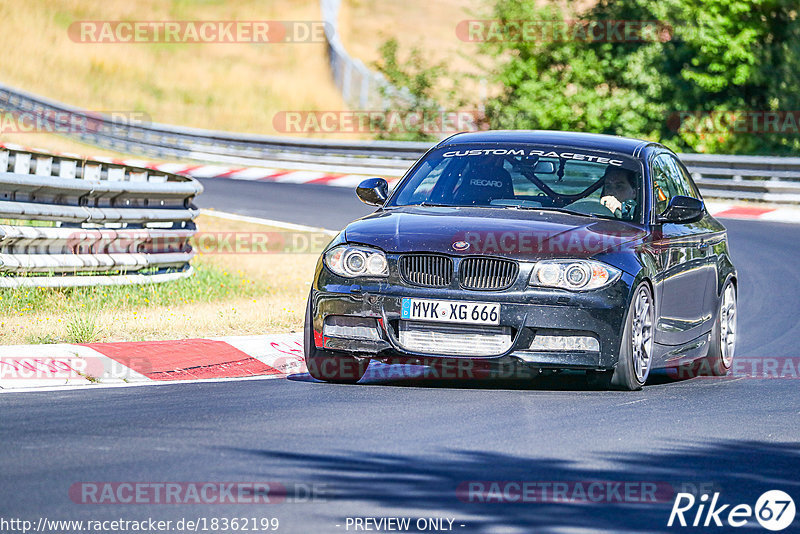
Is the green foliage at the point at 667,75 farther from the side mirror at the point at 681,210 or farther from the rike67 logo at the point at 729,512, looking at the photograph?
the rike67 logo at the point at 729,512

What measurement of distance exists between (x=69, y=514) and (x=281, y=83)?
5937 cm

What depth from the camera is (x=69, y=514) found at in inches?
207

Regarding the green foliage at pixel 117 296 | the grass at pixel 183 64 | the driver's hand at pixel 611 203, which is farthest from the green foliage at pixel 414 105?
the driver's hand at pixel 611 203

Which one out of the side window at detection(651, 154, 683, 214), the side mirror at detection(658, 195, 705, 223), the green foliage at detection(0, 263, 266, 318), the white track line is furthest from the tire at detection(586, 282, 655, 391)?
the white track line

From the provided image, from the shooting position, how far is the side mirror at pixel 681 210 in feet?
31.0

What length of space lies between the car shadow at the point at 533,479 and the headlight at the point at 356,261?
213 centimetres

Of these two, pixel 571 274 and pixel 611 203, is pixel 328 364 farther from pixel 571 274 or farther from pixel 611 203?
pixel 611 203

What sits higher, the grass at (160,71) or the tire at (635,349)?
the grass at (160,71)

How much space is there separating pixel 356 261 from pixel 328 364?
0.78 meters

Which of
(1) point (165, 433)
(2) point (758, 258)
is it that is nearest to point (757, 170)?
(2) point (758, 258)

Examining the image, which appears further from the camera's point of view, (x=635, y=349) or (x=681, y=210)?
(x=681, y=210)

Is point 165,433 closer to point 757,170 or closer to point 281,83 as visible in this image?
point 757,170

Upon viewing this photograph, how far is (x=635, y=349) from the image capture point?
346 inches

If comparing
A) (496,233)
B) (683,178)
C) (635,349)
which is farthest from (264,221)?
(635,349)
